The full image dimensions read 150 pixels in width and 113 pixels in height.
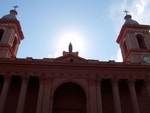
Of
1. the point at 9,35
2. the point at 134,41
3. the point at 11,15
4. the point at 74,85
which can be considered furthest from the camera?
the point at 11,15

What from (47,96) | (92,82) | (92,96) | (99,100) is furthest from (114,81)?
(47,96)

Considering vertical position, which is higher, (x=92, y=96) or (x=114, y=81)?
(x=114, y=81)

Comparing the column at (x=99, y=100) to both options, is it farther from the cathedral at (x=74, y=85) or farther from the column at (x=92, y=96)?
the column at (x=92, y=96)

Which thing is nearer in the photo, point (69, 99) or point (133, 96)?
point (133, 96)

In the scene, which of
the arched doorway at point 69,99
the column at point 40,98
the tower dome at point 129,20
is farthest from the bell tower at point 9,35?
the tower dome at point 129,20

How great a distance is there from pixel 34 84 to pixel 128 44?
42.2ft

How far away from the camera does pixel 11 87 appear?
20.1 meters

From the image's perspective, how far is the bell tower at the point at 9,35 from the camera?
2381 cm

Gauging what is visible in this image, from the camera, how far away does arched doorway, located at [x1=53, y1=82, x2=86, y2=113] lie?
65.1 feet

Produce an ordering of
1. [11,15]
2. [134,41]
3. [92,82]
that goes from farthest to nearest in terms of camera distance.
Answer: [11,15], [134,41], [92,82]

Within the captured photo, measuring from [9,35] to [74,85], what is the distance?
34.1 ft

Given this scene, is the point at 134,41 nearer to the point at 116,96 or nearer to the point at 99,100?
the point at 116,96

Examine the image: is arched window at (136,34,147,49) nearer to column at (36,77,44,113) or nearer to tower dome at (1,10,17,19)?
column at (36,77,44,113)

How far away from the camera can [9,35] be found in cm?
2500
